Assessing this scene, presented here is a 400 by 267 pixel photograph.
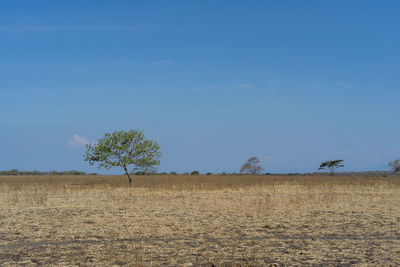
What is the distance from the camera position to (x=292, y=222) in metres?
12.4

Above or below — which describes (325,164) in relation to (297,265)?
above

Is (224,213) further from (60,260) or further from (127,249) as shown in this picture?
(60,260)

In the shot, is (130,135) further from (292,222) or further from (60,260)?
(60,260)

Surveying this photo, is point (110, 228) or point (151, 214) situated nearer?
point (110, 228)

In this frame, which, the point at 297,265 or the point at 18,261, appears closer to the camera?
the point at 297,265

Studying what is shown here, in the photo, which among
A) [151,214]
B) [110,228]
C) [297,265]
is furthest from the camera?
[151,214]

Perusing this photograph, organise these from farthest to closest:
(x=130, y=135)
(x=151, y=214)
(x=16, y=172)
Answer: (x=16, y=172)
(x=130, y=135)
(x=151, y=214)

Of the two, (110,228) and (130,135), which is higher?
(130,135)

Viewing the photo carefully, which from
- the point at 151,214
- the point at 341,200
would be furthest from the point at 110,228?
the point at 341,200

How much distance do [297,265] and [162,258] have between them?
9.09 ft

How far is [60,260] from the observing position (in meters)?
8.30

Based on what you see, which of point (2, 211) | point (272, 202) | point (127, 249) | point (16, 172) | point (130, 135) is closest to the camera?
point (127, 249)

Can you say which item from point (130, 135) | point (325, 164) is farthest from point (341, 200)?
point (325, 164)

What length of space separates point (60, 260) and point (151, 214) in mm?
6075
